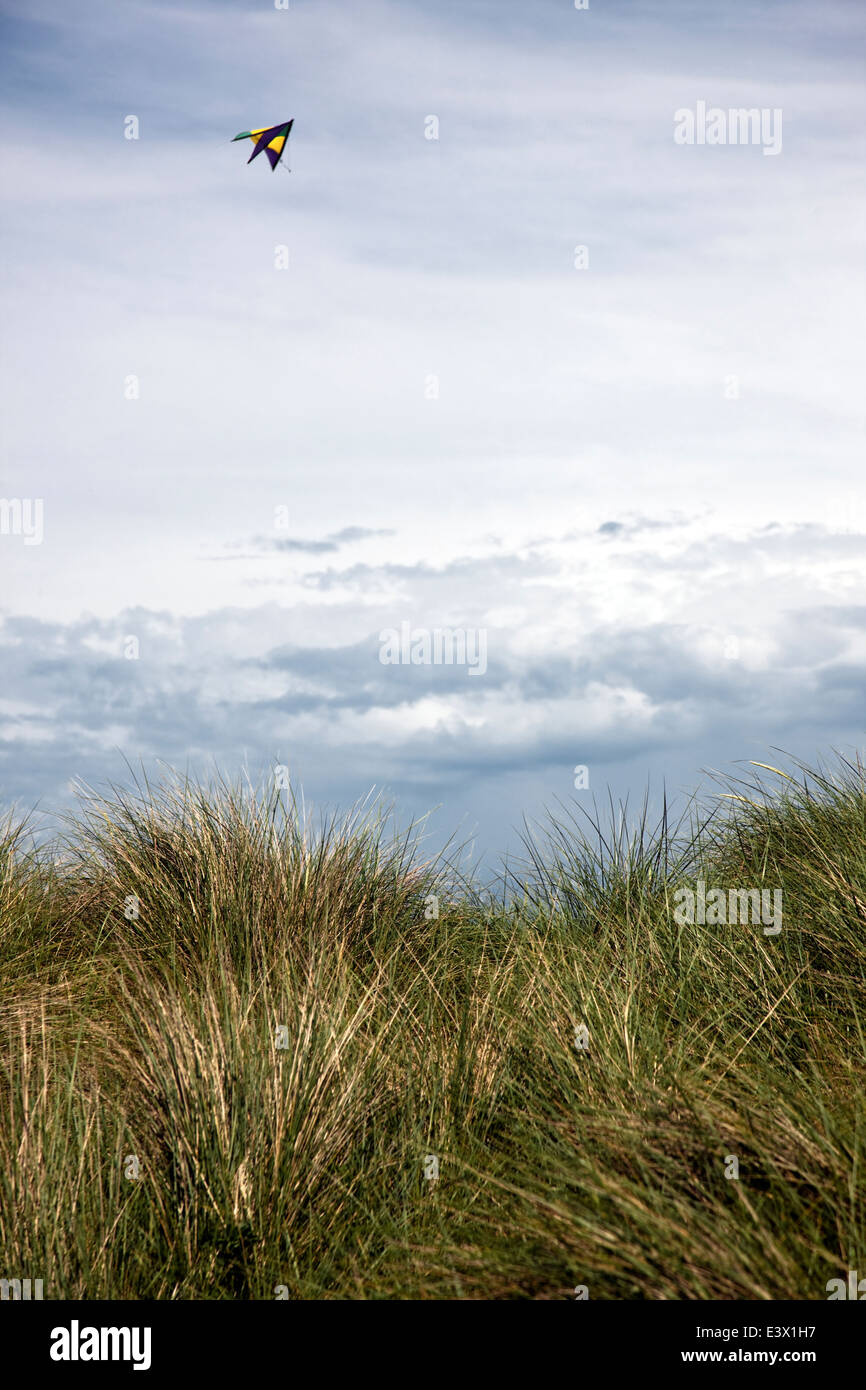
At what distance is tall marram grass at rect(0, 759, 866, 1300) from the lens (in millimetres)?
3020

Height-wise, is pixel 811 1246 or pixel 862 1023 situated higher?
pixel 862 1023

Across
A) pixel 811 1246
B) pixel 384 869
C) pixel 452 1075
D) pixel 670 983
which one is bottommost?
pixel 811 1246

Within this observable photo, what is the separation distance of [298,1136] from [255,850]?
3.10 m

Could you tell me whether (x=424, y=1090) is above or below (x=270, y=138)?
below

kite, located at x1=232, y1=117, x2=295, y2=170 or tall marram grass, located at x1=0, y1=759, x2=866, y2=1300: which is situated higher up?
kite, located at x1=232, y1=117, x2=295, y2=170

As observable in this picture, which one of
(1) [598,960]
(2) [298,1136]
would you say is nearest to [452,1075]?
(2) [298,1136]

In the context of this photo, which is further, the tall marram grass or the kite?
the kite

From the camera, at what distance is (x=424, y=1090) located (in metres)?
4.29

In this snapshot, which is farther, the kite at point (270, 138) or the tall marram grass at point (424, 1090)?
the kite at point (270, 138)

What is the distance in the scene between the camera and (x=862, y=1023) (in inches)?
189

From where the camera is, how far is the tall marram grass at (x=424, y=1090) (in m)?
3.02

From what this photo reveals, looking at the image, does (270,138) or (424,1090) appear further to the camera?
(270,138)

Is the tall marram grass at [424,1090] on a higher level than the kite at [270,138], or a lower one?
lower
